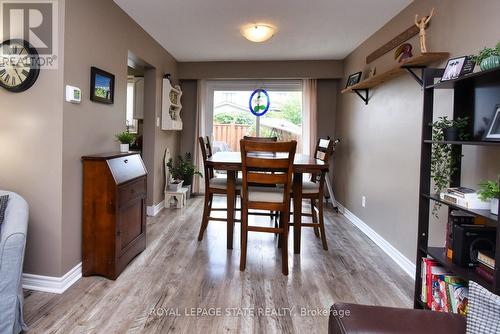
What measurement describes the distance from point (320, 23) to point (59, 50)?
2426mm

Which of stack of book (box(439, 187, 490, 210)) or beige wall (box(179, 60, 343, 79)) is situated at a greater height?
beige wall (box(179, 60, 343, 79))

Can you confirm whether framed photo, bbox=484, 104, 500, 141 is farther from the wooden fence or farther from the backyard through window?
the wooden fence

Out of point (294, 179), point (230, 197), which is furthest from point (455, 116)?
point (230, 197)

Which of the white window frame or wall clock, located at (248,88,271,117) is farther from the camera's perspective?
wall clock, located at (248,88,271,117)

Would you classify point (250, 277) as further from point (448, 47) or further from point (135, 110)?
point (135, 110)

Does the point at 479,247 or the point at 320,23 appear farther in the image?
the point at 320,23

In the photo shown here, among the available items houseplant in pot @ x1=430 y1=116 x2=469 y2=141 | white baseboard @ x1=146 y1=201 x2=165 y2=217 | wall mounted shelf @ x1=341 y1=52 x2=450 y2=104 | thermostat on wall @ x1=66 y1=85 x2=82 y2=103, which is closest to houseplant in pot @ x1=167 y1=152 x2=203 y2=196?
white baseboard @ x1=146 y1=201 x2=165 y2=217

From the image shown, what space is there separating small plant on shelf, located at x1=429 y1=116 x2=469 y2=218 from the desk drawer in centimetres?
208

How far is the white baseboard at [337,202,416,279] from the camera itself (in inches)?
93.9

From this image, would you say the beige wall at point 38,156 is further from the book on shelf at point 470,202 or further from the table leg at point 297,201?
the book on shelf at point 470,202

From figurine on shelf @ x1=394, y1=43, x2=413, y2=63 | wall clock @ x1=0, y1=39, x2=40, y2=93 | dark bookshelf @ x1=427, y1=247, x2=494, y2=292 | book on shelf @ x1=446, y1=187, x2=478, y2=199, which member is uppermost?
figurine on shelf @ x1=394, y1=43, x2=413, y2=63

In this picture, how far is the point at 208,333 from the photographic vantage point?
1.61 meters

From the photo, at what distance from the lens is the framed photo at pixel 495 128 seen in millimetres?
1337

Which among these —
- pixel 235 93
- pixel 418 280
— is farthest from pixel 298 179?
pixel 235 93
